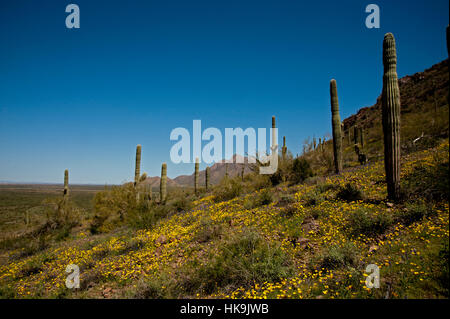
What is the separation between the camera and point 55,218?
15805 mm

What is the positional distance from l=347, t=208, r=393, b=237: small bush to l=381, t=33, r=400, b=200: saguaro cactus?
4.87 feet

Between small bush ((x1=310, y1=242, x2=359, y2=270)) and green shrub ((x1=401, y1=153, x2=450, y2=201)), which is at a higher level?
green shrub ((x1=401, y1=153, x2=450, y2=201))

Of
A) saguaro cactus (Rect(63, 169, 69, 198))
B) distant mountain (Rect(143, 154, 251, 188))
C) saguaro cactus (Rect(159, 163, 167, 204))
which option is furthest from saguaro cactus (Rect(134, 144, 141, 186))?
saguaro cactus (Rect(63, 169, 69, 198))

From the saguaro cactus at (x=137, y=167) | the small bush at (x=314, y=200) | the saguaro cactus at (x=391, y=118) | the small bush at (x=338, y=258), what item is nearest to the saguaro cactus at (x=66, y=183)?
the saguaro cactus at (x=137, y=167)

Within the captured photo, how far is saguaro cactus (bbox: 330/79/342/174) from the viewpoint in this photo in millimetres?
11820

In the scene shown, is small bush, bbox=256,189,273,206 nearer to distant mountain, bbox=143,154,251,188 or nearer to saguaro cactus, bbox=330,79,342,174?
saguaro cactus, bbox=330,79,342,174

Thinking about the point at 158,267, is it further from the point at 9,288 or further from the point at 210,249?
the point at 9,288

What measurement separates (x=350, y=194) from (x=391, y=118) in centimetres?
264

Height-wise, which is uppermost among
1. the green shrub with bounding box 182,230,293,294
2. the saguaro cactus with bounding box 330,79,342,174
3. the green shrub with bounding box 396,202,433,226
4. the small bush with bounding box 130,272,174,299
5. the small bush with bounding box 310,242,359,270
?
the saguaro cactus with bounding box 330,79,342,174

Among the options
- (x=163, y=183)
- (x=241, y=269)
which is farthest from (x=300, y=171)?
(x=163, y=183)

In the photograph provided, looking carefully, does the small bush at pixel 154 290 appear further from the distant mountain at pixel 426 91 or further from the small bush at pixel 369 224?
the distant mountain at pixel 426 91
